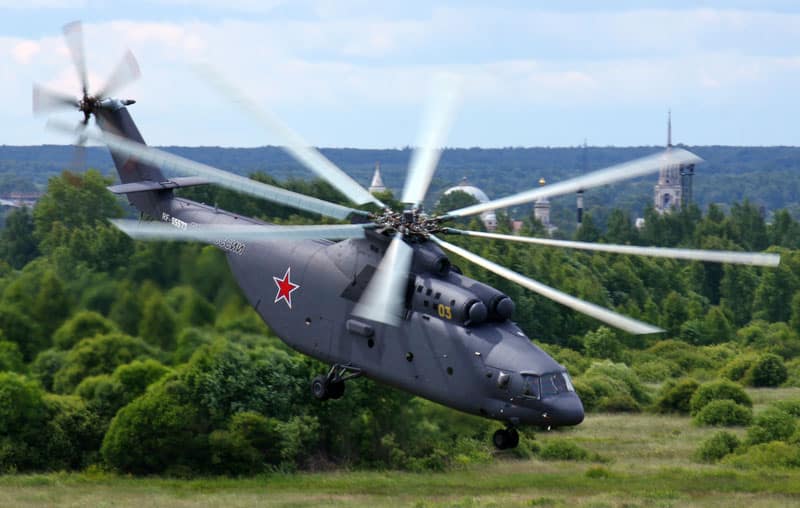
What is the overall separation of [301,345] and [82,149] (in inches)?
427

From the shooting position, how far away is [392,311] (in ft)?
105

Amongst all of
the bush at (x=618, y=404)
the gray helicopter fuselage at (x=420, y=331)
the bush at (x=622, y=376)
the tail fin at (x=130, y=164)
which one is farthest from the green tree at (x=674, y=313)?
the gray helicopter fuselage at (x=420, y=331)

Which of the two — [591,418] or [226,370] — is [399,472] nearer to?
[226,370]

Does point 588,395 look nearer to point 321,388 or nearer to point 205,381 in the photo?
point 205,381

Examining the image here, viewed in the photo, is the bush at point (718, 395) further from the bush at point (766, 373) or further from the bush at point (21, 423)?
the bush at point (21, 423)

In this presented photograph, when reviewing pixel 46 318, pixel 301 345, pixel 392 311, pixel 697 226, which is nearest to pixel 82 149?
pixel 301 345

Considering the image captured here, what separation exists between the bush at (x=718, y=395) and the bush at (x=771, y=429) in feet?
22.6

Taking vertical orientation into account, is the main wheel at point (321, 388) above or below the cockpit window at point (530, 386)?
below

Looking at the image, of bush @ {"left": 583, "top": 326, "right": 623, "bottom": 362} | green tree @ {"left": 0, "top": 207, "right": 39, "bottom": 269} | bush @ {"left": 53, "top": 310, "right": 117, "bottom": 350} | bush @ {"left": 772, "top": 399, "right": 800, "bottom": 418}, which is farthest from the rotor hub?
bush @ {"left": 583, "top": 326, "right": 623, "bottom": 362}

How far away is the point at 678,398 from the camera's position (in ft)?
274

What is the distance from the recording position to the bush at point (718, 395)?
3189 inches

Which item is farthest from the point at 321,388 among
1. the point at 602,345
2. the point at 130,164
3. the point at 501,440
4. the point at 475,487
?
the point at 602,345

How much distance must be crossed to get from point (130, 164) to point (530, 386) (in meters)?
17.2

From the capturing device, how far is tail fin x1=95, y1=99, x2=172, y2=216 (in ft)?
132
